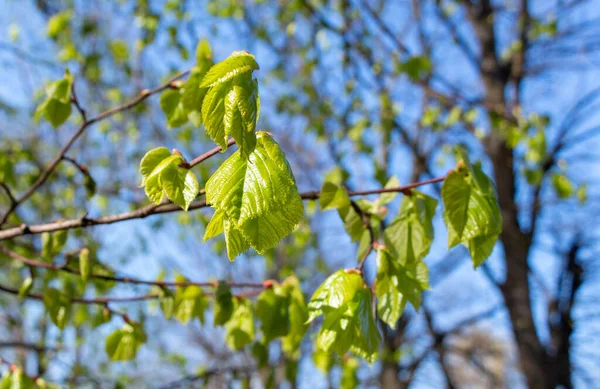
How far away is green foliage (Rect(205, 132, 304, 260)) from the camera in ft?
2.57

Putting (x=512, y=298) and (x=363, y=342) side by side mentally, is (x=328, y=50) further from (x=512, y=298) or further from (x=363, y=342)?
(x=363, y=342)

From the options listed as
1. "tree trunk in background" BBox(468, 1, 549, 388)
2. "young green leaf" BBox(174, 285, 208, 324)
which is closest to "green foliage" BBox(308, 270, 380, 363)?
"young green leaf" BBox(174, 285, 208, 324)

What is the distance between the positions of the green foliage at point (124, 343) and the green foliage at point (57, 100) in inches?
29.1

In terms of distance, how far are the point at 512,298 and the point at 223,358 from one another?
519 cm

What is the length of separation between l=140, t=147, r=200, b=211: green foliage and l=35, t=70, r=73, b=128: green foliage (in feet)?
2.65

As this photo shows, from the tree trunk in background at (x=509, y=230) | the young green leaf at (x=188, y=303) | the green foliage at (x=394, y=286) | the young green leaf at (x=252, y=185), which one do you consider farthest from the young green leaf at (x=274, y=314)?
the tree trunk in background at (x=509, y=230)

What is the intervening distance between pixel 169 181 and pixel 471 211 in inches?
25.5

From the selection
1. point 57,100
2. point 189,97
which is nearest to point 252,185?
point 189,97

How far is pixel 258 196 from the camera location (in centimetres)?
78

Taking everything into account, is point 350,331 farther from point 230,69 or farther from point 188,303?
point 188,303

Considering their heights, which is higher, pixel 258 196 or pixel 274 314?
pixel 274 314

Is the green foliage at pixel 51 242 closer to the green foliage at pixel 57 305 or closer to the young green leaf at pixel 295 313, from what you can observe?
the green foliage at pixel 57 305

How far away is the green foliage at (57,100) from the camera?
1667mm

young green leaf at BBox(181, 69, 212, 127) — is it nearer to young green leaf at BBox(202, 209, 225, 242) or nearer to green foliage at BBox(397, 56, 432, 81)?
young green leaf at BBox(202, 209, 225, 242)
